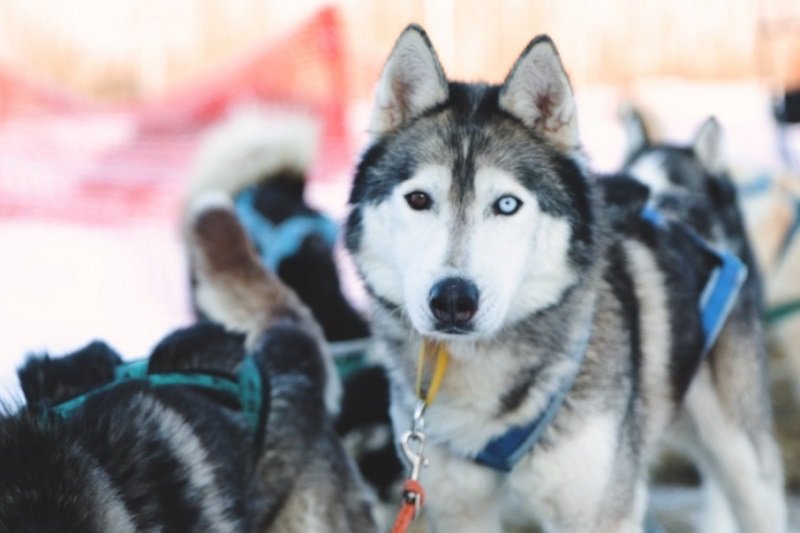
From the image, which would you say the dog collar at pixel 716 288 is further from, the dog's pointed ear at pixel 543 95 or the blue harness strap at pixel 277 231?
the blue harness strap at pixel 277 231

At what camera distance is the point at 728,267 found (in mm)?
2852

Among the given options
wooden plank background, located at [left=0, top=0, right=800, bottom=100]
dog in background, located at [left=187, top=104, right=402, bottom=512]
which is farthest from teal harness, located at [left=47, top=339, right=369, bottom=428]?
wooden plank background, located at [left=0, top=0, right=800, bottom=100]

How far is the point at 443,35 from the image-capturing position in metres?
11.4

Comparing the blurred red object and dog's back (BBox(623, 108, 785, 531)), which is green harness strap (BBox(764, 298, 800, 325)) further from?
the blurred red object

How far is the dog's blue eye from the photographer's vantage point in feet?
7.12

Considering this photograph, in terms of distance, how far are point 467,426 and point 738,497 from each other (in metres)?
1.08

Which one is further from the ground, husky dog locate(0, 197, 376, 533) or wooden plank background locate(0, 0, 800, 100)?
wooden plank background locate(0, 0, 800, 100)

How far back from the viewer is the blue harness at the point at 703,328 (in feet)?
7.55

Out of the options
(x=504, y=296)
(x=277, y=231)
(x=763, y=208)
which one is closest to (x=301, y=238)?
(x=277, y=231)

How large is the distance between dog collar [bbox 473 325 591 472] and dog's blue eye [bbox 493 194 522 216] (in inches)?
16.5

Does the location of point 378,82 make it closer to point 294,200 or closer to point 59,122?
point 294,200

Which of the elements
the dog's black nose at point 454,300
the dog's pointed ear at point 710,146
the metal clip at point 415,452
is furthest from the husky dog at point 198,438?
the dog's pointed ear at point 710,146

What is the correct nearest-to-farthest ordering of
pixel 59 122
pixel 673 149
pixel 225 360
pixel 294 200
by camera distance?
pixel 225 360
pixel 673 149
pixel 294 200
pixel 59 122

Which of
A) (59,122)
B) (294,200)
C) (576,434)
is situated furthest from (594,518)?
(59,122)
